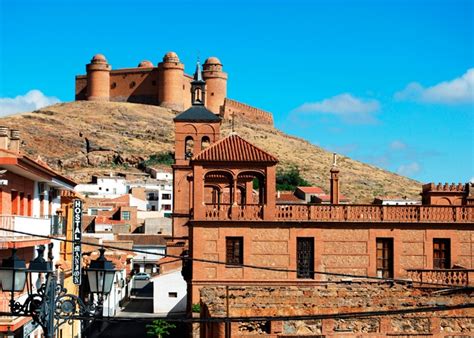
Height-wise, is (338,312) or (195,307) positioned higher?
(338,312)

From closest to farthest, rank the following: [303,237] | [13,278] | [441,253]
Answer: [13,278]
[303,237]
[441,253]

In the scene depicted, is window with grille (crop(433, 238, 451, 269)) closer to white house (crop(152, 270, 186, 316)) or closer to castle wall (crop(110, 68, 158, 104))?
white house (crop(152, 270, 186, 316))

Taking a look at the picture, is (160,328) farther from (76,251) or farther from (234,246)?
(234,246)

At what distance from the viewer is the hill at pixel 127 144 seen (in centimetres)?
12888

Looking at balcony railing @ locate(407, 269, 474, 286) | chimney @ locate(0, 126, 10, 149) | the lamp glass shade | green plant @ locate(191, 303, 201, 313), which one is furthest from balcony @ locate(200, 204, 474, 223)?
the lamp glass shade

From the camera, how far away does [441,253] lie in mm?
31156

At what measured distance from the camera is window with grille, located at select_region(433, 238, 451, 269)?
31.0 m

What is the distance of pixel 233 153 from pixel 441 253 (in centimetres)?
828

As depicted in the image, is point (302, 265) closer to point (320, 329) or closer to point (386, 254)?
point (386, 254)

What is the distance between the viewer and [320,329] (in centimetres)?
1916

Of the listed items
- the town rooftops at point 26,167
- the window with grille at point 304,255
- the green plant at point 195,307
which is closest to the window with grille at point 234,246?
the window with grille at point 304,255

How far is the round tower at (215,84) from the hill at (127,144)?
410 centimetres

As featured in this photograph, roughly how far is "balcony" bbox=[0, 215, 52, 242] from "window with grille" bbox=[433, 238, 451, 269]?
13.6m

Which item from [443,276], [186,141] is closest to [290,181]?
[186,141]
